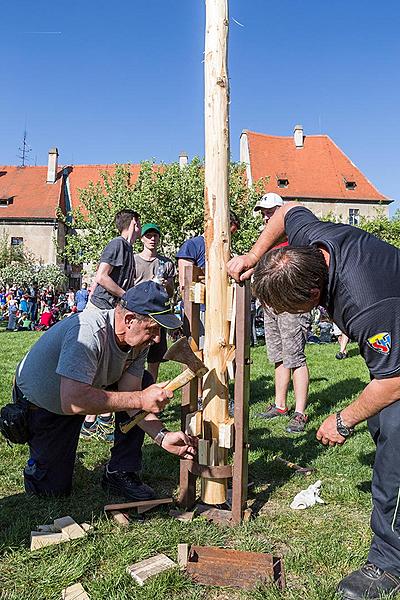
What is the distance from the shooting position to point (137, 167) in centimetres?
4784

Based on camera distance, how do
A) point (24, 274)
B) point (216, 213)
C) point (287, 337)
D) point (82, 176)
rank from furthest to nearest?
point (82, 176), point (24, 274), point (287, 337), point (216, 213)

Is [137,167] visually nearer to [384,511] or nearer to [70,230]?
[70,230]

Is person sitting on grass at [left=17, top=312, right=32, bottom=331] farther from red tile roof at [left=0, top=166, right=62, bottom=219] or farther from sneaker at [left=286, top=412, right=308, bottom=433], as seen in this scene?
red tile roof at [left=0, top=166, right=62, bottom=219]

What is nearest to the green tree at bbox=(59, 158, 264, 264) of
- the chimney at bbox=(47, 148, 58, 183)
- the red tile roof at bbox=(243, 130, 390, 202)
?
the red tile roof at bbox=(243, 130, 390, 202)

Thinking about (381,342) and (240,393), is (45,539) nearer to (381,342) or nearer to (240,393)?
(240,393)

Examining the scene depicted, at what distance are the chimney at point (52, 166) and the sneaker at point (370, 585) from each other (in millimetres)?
46426

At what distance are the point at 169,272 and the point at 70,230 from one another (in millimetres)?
42660

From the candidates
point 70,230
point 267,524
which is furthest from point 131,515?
point 70,230

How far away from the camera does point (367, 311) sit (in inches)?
91.8

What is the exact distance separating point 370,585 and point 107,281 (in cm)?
345

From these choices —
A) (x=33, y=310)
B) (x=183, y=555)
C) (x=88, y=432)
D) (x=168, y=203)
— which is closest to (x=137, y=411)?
(x=183, y=555)

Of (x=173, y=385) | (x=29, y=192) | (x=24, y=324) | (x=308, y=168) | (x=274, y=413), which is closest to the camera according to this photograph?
(x=173, y=385)

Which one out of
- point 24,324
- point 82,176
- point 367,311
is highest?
point 82,176

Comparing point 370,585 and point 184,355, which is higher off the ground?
point 184,355
